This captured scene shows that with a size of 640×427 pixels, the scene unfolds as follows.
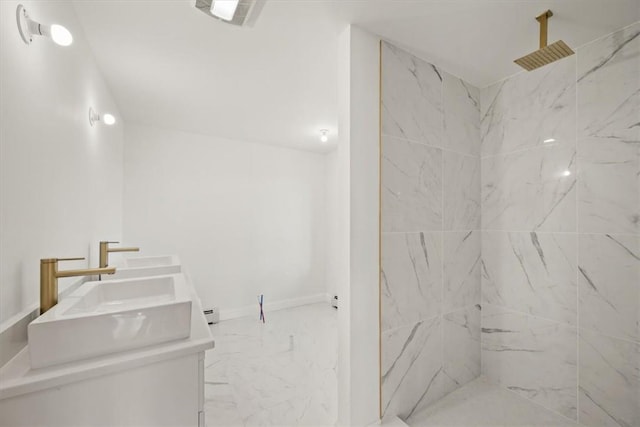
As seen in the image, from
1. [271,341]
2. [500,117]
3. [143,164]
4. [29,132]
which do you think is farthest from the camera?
[143,164]

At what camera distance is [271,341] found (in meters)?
2.95

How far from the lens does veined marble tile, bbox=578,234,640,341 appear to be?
4.91 ft

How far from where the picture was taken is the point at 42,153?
1.11 meters

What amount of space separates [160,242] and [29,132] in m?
2.45

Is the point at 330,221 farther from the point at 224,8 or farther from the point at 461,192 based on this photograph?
the point at 224,8

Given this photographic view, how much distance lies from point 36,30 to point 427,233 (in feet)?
6.70

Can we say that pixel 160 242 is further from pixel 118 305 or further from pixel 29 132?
Result: pixel 29 132

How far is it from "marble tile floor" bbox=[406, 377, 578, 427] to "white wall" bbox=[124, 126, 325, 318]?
256 centimetres

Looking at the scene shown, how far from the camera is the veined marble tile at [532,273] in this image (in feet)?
5.72

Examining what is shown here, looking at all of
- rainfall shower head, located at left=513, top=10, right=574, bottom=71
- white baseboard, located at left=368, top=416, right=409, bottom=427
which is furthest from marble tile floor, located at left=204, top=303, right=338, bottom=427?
rainfall shower head, located at left=513, top=10, right=574, bottom=71

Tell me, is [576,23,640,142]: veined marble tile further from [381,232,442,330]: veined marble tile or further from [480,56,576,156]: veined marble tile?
[381,232,442,330]: veined marble tile

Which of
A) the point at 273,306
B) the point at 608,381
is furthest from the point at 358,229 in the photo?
the point at 273,306

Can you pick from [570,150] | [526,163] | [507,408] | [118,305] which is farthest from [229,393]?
[570,150]

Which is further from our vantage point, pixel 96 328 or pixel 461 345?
pixel 461 345
